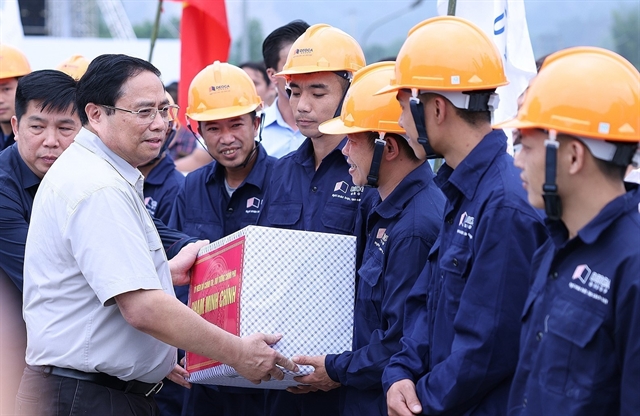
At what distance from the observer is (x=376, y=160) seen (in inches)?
153

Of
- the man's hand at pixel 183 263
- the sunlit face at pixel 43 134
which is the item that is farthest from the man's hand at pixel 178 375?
the sunlit face at pixel 43 134

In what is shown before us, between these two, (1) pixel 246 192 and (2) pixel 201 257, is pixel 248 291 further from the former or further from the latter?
(1) pixel 246 192

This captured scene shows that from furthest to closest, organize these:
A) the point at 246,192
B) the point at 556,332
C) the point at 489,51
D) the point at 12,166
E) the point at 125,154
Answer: the point at 246,192 → the point at 12,166 → the point at 125,154 → the point at 489,51 → the point at 556,332

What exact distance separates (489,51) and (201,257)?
6.26 feet

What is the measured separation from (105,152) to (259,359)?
1.16 m

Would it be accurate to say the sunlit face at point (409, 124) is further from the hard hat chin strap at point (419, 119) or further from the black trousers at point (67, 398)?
the black trousers at point (67, 398)

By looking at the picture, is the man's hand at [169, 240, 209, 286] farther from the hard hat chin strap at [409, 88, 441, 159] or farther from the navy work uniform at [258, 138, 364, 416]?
the hard hat chin strap at [409, 88, 441, 159]

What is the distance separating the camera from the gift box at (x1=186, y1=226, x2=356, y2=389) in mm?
3883

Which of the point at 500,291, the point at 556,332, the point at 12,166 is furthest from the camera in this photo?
the point at 12,166

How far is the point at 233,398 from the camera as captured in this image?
511cm

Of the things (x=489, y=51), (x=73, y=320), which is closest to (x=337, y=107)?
(x=489, y=51)

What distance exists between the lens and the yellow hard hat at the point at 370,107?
3918 mm

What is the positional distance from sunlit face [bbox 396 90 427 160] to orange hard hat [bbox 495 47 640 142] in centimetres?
71

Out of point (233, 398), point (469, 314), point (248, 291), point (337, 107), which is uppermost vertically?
point (337, 107)
